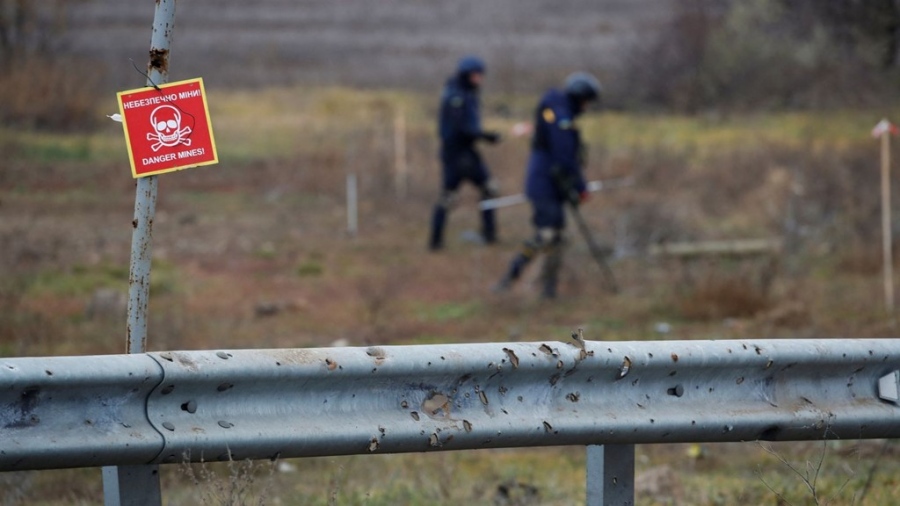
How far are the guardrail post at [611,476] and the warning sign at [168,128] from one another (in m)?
1.45

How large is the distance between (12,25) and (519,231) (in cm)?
1313

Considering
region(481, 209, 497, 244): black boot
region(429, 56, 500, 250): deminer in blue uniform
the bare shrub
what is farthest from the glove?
the bare shrub

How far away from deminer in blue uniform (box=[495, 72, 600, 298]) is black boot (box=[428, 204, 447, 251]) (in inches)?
104

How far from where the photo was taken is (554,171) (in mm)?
10281

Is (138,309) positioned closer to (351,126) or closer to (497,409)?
(497,409)

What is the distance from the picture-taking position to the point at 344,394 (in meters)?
3.22

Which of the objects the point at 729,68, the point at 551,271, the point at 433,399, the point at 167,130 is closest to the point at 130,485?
the point at 433,399

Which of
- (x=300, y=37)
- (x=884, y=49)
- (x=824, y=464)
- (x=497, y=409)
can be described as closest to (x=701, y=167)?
(x=884, y=49)

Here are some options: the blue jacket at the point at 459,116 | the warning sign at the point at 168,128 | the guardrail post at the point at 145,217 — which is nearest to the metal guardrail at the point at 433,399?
the guardrail post at the point at 145,217

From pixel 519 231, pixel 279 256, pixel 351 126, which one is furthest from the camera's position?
pixel 351 126

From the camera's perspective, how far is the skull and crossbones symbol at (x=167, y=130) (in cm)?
355

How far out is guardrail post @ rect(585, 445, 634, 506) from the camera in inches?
139

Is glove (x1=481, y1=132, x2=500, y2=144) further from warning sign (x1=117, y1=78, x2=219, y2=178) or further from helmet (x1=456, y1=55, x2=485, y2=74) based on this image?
warning sign (x1=117, y1=78, x2=219, y2=178)

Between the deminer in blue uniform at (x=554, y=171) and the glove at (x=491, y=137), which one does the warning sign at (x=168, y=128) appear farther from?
the glove at (x=491, y=137)
